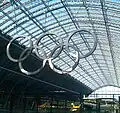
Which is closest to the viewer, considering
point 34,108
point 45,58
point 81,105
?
point 45,58

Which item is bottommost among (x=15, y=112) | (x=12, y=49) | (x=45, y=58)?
(x=15, y=112)

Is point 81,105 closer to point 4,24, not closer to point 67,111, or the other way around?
point 67,111

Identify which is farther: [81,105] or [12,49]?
[12,49]

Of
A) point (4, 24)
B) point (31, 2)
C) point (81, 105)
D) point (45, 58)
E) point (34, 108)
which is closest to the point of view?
point (45, 58)

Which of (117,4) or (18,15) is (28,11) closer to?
(18,15)

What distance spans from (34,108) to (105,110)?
8794 millimetres

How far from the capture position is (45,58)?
33.2m

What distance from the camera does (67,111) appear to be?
39.2 metres

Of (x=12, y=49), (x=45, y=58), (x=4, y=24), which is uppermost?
(x=4, y=24)

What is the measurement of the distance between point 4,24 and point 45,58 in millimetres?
18296

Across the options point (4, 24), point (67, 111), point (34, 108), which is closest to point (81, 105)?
point (67, 111)

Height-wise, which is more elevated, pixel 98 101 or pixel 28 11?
pixel 28 11

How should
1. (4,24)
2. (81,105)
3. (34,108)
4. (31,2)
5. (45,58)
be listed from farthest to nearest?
(4,24), (31,2), (34,108), (81,105), (45,58)

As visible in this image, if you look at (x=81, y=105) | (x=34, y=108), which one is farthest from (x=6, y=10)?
(x=81, y=105)
